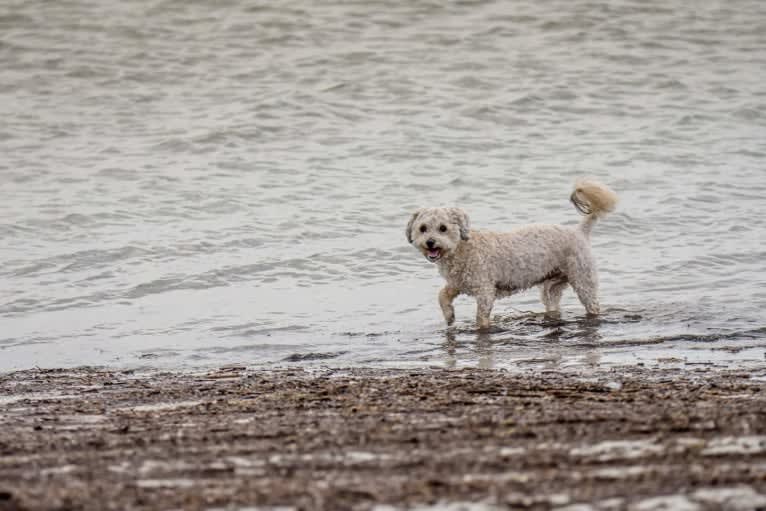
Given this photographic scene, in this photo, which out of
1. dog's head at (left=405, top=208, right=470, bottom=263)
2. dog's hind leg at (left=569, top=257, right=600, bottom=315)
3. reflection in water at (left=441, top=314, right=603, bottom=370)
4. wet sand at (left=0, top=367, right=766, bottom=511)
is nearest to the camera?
wet sand at (left=0, top=367, right=766, bottom=511)

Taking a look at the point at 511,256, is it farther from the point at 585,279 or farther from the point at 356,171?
the point at 356,171

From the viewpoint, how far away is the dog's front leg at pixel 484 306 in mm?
10148

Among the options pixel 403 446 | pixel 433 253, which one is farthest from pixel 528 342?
pixel 403 446

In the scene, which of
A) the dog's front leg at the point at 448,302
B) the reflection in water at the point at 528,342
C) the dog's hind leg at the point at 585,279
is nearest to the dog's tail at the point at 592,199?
the dog's hind leg at the point at 585,279

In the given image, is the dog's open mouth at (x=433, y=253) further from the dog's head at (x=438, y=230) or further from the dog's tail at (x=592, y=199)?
the dog's tail at (x=592, y=199)

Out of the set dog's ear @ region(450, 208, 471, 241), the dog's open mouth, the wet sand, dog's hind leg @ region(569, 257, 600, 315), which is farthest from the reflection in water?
the wet sand

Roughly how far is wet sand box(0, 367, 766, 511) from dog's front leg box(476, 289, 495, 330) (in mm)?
2979

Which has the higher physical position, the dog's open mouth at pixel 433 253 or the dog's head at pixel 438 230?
the dog's head at pixel 438 230

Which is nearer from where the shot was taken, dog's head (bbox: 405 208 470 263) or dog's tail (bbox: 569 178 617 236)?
dog's head (bbox: 405 208 470 263)

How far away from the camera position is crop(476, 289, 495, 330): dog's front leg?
1015 centimetres

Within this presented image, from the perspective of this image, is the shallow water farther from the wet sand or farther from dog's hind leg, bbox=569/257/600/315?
the wet sand

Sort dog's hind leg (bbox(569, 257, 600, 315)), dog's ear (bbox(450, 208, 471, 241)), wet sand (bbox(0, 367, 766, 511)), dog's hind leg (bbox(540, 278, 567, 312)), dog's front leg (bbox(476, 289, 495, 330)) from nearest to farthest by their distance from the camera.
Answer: wet sand (bbox(0, 367, 766, 511)) < dog's ear (bbox(450, 208, 471, 241)) < dog's front leg (bbox(476, 289, 495, 330)) < dog's hind leg (bbox(569, 257, 600, 315)) < dog's hind leg (bbox(540, 278, 567, 312))

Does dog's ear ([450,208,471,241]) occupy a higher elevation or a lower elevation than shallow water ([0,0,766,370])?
higher

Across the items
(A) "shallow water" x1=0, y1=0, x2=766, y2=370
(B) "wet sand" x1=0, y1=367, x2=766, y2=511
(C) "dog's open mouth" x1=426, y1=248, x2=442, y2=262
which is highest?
(B) "wet sand" x1=0, y1=367, x2=766, y2=511
